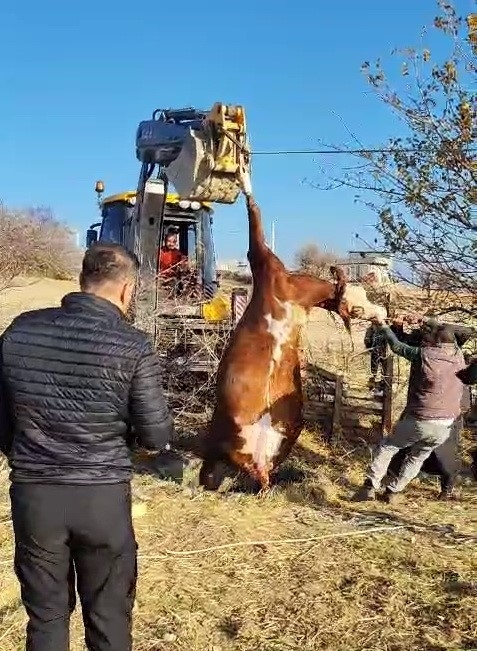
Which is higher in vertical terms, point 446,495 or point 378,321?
point 378,321

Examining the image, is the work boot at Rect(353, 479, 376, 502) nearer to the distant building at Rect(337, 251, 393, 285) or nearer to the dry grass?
the dry grass

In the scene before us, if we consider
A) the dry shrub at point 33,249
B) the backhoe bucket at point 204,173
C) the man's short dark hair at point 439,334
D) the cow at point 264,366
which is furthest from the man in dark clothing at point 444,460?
the dry shrub at point 33,249

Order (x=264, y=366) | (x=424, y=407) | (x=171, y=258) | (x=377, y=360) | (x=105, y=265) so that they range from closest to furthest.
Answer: (x=105, y=265) < (x=264, y=366) < (x=424, y=407) < (x=377, y=360) < (x=171, y=258)

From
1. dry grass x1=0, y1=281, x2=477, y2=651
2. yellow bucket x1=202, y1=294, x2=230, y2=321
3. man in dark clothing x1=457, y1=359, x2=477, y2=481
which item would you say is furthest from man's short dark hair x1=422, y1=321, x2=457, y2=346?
yellow bucket x1=202, y1=294, x2=230, y2=321

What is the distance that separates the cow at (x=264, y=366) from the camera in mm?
6082

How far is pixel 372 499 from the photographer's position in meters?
6.45

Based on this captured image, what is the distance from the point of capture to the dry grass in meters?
3.90

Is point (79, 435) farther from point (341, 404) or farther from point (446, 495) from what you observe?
point (341, 404)

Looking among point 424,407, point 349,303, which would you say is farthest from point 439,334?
point 349,303

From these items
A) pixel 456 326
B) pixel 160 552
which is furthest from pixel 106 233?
pixel 160 552

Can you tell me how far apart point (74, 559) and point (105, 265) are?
3.73ft

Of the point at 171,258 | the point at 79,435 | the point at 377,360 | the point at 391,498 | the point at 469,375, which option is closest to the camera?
the point at 79,435

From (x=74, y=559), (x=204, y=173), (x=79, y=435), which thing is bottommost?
(x=74, y=559)

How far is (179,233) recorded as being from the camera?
1068 cm
